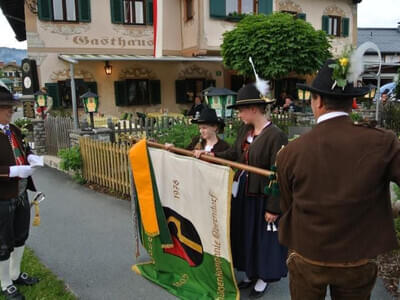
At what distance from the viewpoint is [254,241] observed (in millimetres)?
3205

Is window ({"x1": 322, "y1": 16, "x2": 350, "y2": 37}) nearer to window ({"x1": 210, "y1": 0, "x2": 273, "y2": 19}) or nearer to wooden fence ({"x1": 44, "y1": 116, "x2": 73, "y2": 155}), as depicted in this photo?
window ({"x1": 210, "y1": 0, "x2": 273, "y2": 19})

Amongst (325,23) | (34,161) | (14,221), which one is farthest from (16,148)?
(325,23)

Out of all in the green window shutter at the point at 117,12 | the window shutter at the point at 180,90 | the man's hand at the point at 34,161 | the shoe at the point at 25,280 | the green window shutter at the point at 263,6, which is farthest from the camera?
the window shutter at the point at 180,90

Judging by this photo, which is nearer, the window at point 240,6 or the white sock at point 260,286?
the white sock at point 260,286

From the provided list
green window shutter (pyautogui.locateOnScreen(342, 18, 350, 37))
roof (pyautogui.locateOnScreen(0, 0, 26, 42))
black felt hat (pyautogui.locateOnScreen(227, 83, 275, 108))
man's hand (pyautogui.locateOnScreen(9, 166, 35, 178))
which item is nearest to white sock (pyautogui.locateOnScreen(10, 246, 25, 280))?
man's hand (pyautogui.locateOnScreen(9, 166, 35, 178))

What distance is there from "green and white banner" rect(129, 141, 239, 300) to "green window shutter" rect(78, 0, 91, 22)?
1321 centimetres

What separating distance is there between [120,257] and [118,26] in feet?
44.2

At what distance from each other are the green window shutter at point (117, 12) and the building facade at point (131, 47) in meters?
0.04

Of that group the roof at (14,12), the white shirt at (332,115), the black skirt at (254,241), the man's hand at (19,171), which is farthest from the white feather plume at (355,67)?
the roof at (14,12)

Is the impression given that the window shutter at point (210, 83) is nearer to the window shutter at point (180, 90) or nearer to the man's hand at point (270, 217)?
the window shutter at point (180, 90)

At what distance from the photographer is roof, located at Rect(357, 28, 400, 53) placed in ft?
108

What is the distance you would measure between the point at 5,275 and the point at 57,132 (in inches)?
290

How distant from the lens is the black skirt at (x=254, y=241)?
3117 mm

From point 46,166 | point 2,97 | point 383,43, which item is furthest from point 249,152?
point 383,43
